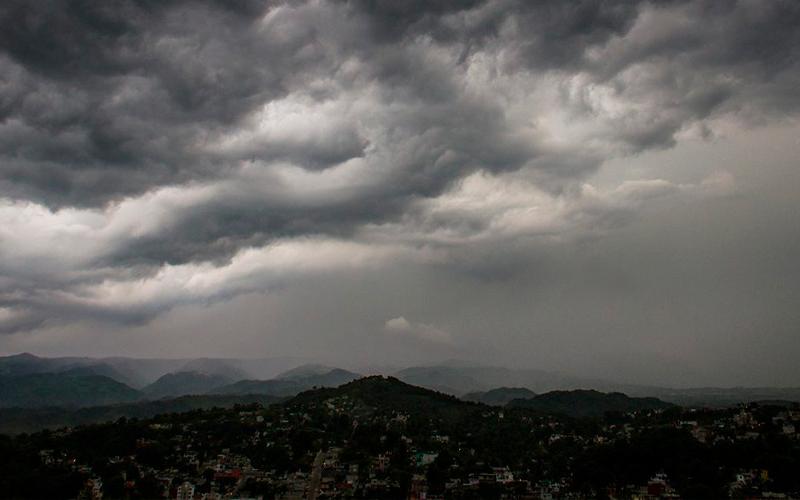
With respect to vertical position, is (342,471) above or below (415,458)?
below

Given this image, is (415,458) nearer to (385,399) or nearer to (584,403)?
(385,399)

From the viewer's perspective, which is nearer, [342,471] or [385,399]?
[342,471]

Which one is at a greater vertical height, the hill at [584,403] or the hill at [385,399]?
the hill at [385,399]

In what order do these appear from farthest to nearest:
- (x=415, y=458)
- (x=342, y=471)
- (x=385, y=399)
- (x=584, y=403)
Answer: (x=584, y=403), (x=385, y=399), (x=415, y=458), (x=342, y=471)

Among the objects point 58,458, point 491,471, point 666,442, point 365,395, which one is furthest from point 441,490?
point 365,395

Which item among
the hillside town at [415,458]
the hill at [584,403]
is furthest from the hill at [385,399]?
the hill at [584,403]

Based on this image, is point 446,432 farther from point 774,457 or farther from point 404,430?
point 774,457

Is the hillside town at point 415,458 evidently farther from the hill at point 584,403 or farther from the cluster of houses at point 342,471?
the hill at point 584,403

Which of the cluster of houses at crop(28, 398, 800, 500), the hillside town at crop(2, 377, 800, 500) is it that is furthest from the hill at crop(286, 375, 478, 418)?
the cluster of houses at crop(28, 398, 800, 500)

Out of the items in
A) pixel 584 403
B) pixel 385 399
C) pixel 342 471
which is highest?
pixel 385 399

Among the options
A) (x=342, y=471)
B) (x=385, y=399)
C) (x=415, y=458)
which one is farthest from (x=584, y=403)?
(x=342, y=471)
